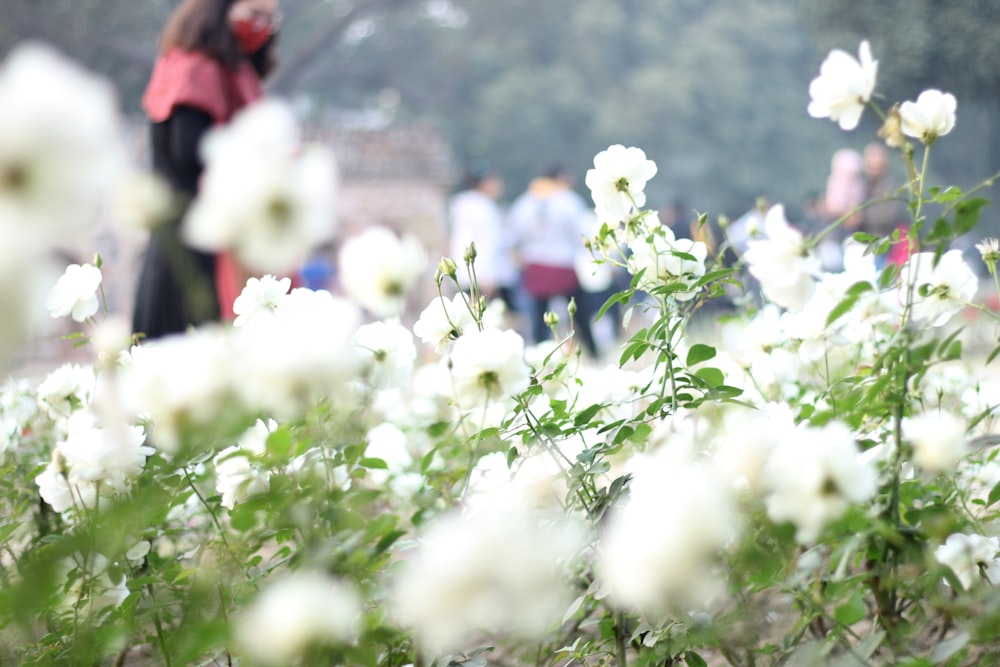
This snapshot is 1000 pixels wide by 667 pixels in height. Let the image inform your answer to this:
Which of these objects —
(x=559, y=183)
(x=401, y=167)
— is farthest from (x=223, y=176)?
(x=401, y=167)

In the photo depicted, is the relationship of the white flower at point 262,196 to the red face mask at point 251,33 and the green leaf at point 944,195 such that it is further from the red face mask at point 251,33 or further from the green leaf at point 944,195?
the red face mask at point 251,33

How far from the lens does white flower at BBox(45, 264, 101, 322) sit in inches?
44.1

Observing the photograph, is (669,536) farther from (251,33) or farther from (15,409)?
(251,33)

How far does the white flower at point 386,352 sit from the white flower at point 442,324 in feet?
0.26

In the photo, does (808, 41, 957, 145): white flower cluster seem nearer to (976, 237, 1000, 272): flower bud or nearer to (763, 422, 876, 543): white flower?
(976, 237, 1000, 272): flower bud

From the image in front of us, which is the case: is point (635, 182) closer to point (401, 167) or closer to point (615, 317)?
point (615, 317)

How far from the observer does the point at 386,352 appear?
96 cm

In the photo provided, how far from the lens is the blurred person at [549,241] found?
6.16 meters

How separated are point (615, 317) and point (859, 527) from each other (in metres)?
6.58

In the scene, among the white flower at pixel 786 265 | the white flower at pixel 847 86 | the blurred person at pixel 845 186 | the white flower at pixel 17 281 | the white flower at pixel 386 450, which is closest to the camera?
the white flower at pixel 17 281

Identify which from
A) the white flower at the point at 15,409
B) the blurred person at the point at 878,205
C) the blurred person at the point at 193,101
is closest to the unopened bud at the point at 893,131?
the white flower at the point at 15,409

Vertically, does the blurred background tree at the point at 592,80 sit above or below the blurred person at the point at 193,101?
below

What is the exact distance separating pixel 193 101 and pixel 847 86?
6.90ft

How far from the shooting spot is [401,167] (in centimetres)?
1325
